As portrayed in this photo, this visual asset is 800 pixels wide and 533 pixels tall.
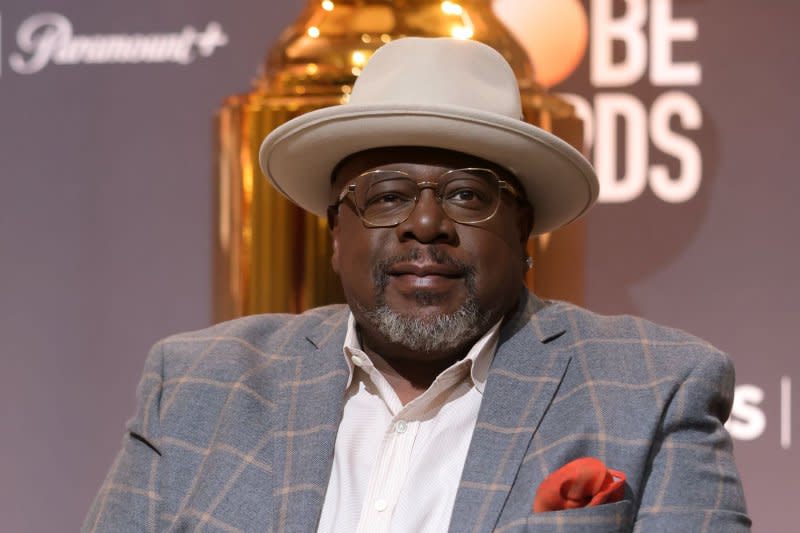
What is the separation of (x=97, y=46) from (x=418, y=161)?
1623mm

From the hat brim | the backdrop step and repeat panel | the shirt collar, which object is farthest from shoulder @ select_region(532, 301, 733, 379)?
the backdrop step and repeat panel

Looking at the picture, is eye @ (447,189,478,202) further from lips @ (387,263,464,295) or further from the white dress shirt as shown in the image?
the white dress shirt

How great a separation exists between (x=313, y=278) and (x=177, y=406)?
748 millimetres

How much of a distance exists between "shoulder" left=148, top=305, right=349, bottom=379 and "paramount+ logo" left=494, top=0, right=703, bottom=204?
1.08 metres

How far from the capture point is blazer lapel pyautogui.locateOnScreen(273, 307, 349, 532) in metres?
1.97

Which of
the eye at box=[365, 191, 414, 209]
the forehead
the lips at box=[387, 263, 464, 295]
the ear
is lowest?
the lips at box=[387, 263, 464, 295]

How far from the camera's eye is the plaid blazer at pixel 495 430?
1891 mm

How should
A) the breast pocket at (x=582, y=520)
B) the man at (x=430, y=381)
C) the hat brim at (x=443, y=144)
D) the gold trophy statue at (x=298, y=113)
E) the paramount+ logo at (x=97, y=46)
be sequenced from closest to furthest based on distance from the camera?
the breast pocket at (x=582, y=520) < the man at (x=430, y=381) < the hat brim at (x=443, y=144) < the gold trophy statue at (x=298, y=113) < the paramount+ logo at (x=97, y=46)

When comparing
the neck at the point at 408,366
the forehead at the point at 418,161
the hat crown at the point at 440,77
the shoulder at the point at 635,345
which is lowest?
the neck at the point at 408,366

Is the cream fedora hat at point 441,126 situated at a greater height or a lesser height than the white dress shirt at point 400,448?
greater

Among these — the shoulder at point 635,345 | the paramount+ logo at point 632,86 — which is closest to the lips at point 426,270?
the shoulder at point 635,345

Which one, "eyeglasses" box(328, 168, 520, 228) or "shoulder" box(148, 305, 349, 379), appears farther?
"shoulder" box(148, 305, 349, 379)

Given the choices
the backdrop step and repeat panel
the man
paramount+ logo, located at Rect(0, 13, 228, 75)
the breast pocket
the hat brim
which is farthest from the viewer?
paramount+ logo, located at Rect(0, 13, 228, 75)

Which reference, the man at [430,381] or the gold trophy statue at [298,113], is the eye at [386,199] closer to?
the man at [430,381]
